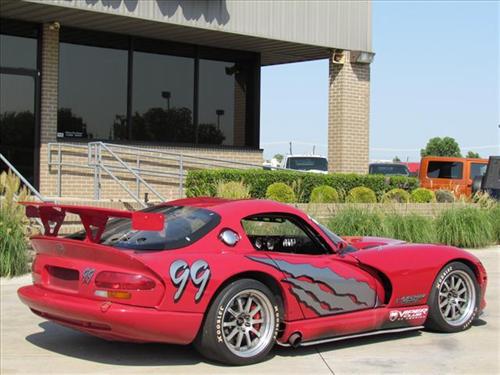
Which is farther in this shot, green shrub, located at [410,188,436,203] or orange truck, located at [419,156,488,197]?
orange truck, located at [419,156,488,197]

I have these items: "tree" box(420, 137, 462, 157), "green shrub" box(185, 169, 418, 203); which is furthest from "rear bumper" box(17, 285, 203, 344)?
"tree" box(420, 137, 462, 157)

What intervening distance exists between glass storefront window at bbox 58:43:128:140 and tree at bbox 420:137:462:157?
75608 mm

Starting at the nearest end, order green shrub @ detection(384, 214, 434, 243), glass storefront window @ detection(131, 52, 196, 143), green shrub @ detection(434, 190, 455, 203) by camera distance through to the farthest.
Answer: green shrub @ detection(384, 214, 434, 243)
glass storefront window @ detection(131, 52, 196, 143)
green shrub @ detection(434, 190, 455, 203)

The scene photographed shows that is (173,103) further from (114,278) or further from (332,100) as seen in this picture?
(114,278)

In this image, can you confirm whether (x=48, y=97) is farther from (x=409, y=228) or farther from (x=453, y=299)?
(x=453, y=299)

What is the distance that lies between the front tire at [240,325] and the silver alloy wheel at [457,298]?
1.95 meters

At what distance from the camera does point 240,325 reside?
5504mm

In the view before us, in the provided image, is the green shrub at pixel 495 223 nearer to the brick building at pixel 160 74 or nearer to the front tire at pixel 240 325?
the brick building at pixel 160 74

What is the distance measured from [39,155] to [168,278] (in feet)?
34.0

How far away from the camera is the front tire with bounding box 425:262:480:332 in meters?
6.62

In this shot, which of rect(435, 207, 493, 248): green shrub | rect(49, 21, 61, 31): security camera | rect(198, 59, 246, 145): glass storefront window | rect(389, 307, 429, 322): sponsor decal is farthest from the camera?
rect(198, 59, 246, 145): glass storefront window

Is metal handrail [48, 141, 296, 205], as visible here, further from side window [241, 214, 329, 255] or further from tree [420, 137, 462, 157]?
tree [420, 137, 462, 157]

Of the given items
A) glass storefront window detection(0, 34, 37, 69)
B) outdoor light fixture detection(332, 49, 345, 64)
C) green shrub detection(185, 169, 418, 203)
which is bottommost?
green shrub detection(185, 169, 418, 203)

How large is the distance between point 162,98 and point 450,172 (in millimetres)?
10019
